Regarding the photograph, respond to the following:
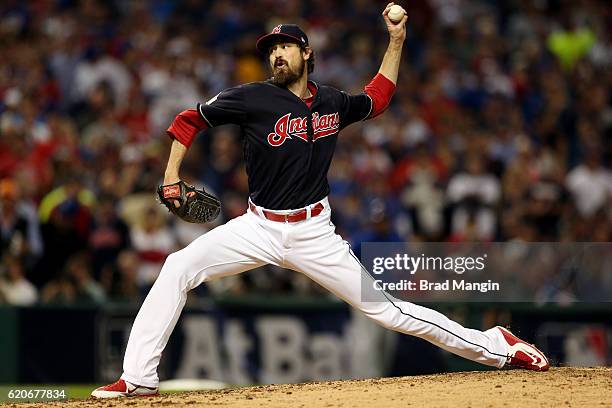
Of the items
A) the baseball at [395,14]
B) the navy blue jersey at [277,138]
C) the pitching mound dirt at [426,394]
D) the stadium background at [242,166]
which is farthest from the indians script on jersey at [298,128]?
the stadium background at [242,166]

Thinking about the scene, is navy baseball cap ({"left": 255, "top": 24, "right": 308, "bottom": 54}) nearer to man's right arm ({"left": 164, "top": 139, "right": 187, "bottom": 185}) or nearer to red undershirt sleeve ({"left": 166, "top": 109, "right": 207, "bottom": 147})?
red undershirt sleeve ({"left": 166, "top": 109, "right": 207, "bottom": 147})

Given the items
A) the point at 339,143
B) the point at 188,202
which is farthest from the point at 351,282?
the point at 339,143

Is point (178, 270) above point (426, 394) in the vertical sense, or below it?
above

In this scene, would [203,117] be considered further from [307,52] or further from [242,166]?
[242,166]

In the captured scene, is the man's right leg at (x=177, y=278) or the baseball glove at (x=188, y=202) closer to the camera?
the baseball glove at (x=188, y=202)

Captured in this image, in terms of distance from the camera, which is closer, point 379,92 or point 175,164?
point 175,164

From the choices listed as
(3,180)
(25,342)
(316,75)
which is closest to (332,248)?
(25,342)

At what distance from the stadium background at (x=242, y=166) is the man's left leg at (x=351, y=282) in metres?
2.82

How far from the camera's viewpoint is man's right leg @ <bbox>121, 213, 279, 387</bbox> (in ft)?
20.1

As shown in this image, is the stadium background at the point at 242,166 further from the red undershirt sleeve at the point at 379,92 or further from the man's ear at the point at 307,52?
the man's ear at the point at 307,52

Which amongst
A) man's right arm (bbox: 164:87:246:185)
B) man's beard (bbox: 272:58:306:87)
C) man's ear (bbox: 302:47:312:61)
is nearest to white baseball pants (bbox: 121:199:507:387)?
man's right arm (bbox: 164:87:246:185)

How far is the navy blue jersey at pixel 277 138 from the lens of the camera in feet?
19.9

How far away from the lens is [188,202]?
19.8ft

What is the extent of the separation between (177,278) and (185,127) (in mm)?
798
